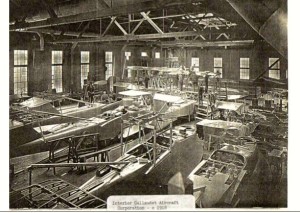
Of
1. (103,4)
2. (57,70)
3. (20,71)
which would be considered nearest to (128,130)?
(103,4)

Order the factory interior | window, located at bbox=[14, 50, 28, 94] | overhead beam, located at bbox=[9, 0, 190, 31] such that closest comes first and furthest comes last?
overhead beam, located at bbox=[9, 0, 190, 31], the factory interior, window, located at bbox=[14, 50, 28, 94]

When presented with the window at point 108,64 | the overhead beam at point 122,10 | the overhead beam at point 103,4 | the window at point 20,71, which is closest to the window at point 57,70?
the window at point 20,71

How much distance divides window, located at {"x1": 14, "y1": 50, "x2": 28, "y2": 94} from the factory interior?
4 centimetres

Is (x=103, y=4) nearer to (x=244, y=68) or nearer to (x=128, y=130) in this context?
(x=128, y=130)

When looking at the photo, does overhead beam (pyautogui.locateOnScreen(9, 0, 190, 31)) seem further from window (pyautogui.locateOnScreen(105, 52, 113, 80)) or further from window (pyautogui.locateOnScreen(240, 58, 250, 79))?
window (pyautogui.locateOnScreen(240, 58, 250, 79))

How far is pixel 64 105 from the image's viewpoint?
12469 millimetres

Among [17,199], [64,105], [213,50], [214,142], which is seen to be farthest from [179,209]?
[213,50]

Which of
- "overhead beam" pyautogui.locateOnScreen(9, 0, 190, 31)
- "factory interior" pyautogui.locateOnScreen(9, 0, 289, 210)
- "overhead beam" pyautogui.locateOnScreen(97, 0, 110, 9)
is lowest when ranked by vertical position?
"factory interior" pyautogui.locateOnScreen(9, 0, 289, 210)

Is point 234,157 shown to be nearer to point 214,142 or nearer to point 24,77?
point 214,142

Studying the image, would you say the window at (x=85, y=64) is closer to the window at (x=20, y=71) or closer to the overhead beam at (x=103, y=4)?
the window at (x=20, y=71)

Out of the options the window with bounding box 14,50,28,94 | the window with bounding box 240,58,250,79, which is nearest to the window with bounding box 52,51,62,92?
the window with bounding box 14,50,28,94

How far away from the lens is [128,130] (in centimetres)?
884

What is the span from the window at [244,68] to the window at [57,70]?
10.0m

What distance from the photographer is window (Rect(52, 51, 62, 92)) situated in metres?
12.6
